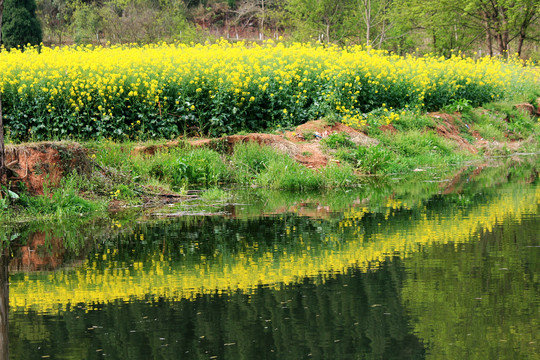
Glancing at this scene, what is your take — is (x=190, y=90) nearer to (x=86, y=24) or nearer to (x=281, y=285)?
(x=281, y=285)

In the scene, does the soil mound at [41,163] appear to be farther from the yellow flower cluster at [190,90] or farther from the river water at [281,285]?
the yellow flower cluster at [190,90]

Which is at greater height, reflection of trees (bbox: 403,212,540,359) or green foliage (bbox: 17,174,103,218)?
green foliage (bbox: 17,174,103,218)

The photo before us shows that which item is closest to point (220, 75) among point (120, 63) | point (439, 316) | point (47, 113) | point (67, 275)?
point (120, 63)

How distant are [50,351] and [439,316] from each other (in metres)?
2.73

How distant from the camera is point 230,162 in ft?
52.5

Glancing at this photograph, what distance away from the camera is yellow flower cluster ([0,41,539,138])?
16938mm

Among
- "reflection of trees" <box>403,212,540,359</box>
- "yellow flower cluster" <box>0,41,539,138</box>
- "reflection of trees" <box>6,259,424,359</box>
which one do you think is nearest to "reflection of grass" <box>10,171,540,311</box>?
"reflection of trees" <box>6,259,424,359</box>

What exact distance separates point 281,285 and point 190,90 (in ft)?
38.7

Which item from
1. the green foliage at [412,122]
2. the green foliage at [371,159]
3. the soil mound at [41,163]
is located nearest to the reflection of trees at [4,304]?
the soil mound at [41,163]

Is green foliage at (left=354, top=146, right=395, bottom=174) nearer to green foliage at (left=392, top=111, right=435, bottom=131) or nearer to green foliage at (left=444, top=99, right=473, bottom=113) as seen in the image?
green foliage at (left=392, top=111, right=435, bottom=131)

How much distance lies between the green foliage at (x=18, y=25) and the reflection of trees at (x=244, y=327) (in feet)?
132

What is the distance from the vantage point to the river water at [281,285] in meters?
4.98

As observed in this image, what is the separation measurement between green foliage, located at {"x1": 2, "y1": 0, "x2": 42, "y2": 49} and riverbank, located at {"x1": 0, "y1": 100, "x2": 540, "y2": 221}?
2888 centimetres

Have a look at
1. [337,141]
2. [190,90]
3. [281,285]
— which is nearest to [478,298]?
[281,285]
